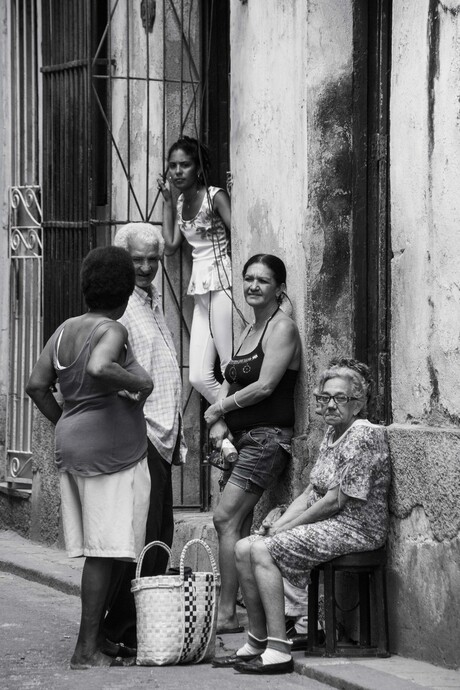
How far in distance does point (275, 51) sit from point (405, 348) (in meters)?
2.13

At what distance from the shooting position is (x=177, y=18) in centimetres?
995

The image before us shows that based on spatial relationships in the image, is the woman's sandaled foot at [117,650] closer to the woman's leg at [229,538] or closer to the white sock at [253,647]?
the white sock at [253,647]

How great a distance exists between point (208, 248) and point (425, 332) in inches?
113

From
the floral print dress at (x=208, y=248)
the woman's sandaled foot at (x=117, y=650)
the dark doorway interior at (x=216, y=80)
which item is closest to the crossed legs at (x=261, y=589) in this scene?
the woman's sandaled foot at (x=117, y=650)

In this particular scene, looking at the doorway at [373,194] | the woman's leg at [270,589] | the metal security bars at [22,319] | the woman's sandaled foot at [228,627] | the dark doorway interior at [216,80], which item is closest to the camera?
the woman's leg at [270,589]

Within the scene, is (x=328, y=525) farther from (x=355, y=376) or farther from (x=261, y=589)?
(x=355, y=376)

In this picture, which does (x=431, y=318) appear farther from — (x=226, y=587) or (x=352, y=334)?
(x=226, y=587)

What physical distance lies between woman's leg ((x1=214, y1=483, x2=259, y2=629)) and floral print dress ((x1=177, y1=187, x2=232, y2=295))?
189 cm

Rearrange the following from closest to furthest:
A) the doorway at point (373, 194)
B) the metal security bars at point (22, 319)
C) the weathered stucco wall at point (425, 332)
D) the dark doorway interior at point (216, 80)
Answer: the weathered stucco wall at point (425, 332) → the doorway at point (373, 194) → the dark doorway interior at point (216, 80) → the metal security bars at point (22, 319)

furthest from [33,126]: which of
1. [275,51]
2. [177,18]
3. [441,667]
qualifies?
[441,667]

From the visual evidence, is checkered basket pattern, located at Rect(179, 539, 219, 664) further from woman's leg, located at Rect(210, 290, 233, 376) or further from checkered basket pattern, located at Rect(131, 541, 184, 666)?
woman's leg, located at Rect(210, 290, 233, 376)

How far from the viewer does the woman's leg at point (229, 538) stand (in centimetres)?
768

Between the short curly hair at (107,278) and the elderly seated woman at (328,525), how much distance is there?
1.00 meters

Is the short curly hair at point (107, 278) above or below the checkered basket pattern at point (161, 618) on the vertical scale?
above
